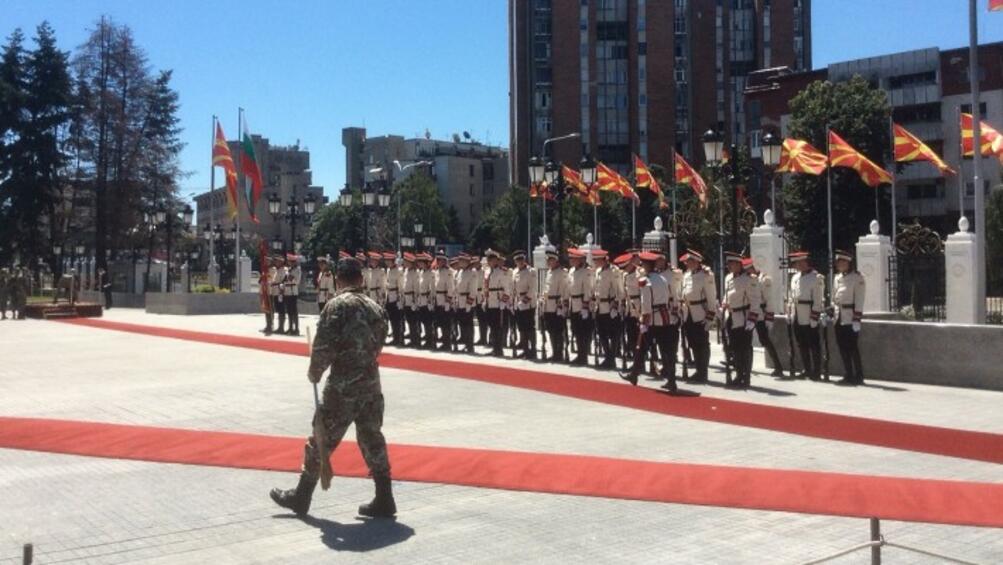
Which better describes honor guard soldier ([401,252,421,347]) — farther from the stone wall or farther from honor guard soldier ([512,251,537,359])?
the stone wall

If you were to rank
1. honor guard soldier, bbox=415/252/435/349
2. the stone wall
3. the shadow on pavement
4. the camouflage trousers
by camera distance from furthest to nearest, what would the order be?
honor guard soldier, bbox=415/252/435/349 < the stone wall < the camouflage trousers < the shadow on pavement

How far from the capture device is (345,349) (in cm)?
700

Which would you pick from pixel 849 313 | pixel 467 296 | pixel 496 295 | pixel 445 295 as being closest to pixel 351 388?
pixel 849 313

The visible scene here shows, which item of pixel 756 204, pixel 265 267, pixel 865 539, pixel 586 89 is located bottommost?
pixel 865 539

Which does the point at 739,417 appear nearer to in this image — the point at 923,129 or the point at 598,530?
the point at 598,530

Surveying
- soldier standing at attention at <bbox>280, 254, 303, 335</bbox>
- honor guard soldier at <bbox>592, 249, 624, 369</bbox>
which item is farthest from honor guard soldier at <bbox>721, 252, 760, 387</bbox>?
soldier standing at attention at <bbox>280, 254, 303, 335</bbox>

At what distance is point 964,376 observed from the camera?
14.3m

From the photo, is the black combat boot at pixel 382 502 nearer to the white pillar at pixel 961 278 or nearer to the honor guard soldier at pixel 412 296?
the white pillar at pixel 961 278

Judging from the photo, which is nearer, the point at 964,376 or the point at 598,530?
the point at 598,530

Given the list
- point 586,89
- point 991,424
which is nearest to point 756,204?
point 586,89

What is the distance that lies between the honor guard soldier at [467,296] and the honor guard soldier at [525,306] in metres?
1.41

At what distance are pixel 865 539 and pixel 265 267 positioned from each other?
22.4 m

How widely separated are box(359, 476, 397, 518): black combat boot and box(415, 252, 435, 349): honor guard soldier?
13870 mm

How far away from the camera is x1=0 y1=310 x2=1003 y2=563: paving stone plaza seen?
634cm
